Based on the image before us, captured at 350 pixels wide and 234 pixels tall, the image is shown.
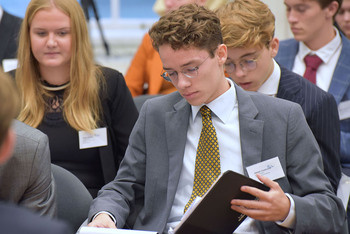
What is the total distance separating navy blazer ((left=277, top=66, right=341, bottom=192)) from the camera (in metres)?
2.22

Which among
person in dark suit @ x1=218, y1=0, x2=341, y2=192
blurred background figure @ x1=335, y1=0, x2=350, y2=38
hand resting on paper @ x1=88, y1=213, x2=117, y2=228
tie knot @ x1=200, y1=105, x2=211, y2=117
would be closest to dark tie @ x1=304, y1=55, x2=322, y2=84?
person in dark suit @ x1=218, y1=0, x2=341, y2=192

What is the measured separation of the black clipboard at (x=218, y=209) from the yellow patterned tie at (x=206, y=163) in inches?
7.7

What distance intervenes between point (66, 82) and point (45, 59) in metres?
0.16

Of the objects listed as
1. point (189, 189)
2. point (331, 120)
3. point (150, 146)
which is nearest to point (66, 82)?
point (150, 146)

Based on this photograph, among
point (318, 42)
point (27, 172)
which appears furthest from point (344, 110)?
point (27, 172)

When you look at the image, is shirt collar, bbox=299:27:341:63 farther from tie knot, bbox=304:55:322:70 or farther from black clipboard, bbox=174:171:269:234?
black clipboard, bbox=174:171:269:234

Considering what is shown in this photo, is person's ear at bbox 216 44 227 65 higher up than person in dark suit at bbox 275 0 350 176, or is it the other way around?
person's ear at bbox 216 44 227 65

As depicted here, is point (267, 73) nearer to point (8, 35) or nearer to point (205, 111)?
point (205, 111)

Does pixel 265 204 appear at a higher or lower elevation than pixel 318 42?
lower

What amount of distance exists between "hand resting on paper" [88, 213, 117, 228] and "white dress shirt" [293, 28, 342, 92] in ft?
5.50

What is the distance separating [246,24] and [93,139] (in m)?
0.96

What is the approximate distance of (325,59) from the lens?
3.13 metres

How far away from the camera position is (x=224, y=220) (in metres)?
1.80

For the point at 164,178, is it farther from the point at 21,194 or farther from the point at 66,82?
the point at 66,82
